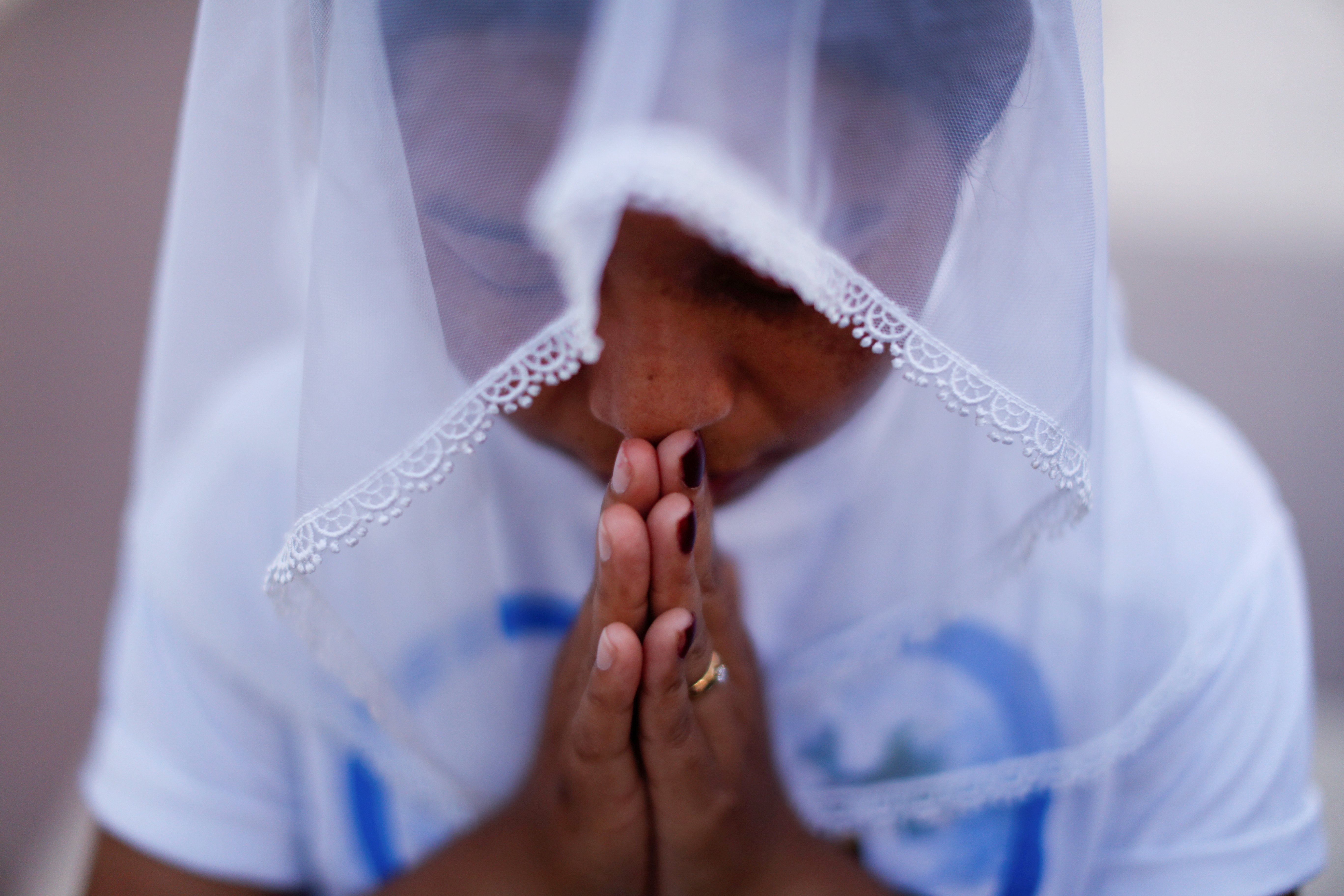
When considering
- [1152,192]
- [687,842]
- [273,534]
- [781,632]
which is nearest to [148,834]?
[273,534]

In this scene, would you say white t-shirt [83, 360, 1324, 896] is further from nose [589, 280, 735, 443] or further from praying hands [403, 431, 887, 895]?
nose [589, 280, 735, 443]

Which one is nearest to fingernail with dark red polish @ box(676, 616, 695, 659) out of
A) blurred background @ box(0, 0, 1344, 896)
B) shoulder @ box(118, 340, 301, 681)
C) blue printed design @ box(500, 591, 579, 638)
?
blue printed design @ box(500, 591, 579, 638)

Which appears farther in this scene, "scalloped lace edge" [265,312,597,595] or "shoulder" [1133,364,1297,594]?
"shoulder" [1133,364,1297,594]

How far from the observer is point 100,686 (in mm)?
2113

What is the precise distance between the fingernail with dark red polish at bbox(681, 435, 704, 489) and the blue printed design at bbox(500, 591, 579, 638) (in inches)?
16.6

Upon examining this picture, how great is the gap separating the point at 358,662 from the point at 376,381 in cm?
30

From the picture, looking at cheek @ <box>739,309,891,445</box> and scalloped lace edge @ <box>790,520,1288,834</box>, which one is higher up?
cheek @ <box>739,309,891,445</box>

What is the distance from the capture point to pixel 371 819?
1.02 m

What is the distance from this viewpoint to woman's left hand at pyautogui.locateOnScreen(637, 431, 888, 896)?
678mm

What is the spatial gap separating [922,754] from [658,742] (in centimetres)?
38

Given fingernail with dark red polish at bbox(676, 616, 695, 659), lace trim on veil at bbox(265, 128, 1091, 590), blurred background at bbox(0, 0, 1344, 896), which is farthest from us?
blurred background at bbox(0, 0, 1344, 896)

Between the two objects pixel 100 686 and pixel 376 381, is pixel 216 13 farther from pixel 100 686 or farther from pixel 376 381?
pixel 100 686

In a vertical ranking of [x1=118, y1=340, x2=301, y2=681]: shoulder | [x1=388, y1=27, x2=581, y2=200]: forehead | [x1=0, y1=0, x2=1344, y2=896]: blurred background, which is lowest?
[x1=0, y1=0, x2=1344, y2=896]: blurred background

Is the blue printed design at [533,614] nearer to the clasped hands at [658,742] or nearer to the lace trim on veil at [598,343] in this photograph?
the clasped hands at [658,742]
